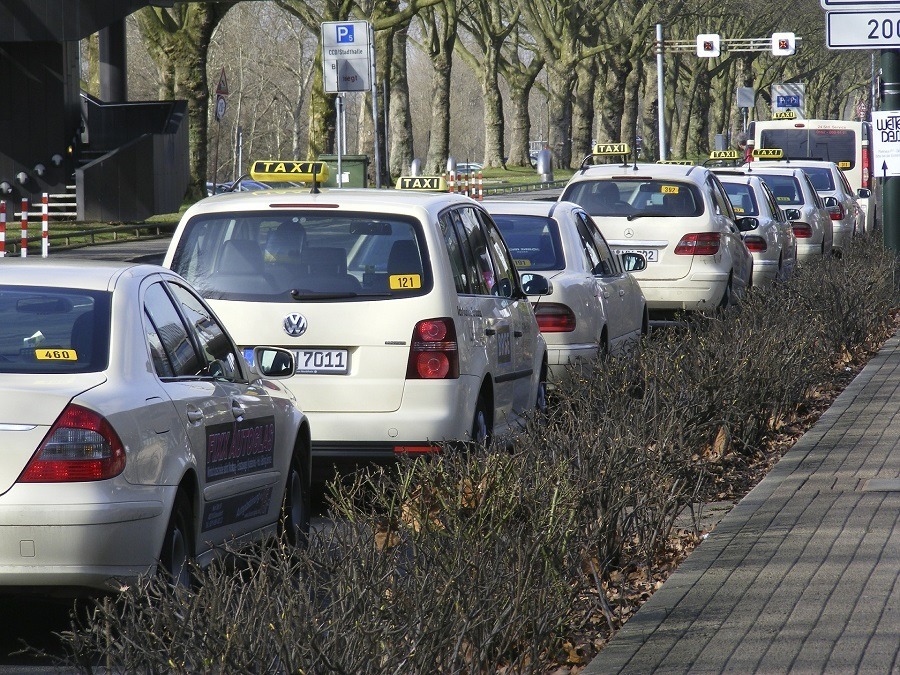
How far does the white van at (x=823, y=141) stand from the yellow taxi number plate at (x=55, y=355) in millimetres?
32531

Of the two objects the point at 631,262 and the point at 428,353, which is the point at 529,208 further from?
the point at 428,353

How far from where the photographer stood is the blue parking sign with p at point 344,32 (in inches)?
850

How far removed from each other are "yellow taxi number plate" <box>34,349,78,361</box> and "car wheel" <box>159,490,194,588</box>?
25.0 inches

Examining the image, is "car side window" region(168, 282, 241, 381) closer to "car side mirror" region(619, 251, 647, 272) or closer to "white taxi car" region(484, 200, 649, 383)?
"white taxi car" region(484, 200, 649, 383)

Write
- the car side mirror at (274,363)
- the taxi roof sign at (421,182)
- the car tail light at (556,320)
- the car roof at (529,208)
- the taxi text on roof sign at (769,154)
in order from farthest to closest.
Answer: the taxi text on roof sign at (769,154) → the taxi roof sign at (421,182) → the car roof at (529,208) → the car tail light at (556,320) → the car side mirror at (274,363)

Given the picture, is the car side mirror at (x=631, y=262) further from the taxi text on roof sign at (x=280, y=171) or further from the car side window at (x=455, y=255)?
the taxi text on roof sign at (x=280, y=171)

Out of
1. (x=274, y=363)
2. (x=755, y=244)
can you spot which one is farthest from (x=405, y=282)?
(x=755, y=244)

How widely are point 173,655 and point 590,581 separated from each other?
2.42 metres

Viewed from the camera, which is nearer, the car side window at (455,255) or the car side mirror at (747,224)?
the car side window at (455,255)

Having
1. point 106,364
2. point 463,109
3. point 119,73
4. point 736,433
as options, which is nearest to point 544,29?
point 119,73

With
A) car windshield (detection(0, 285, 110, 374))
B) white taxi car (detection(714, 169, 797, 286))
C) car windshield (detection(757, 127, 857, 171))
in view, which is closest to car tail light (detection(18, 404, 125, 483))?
car windshield (detection(0, 285, 110, 374))

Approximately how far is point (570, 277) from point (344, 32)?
10491 mm

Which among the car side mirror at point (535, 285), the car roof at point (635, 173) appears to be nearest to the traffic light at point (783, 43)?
the car roof at point (635, 173)

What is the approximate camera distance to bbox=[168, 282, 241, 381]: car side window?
6.67 meters
